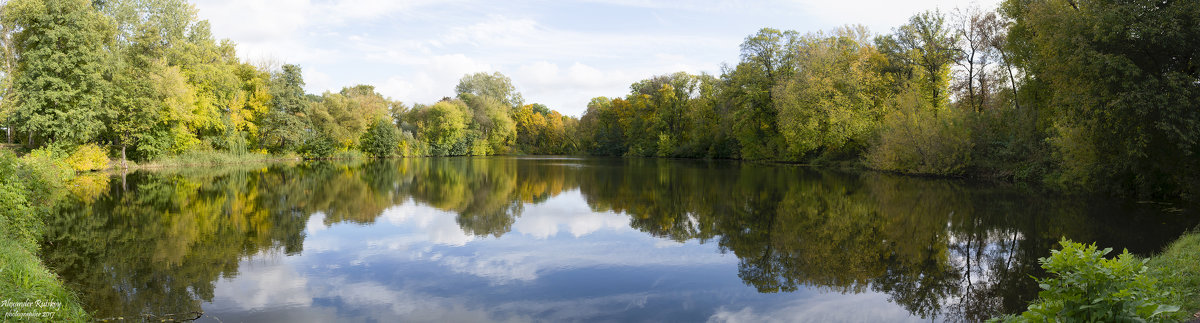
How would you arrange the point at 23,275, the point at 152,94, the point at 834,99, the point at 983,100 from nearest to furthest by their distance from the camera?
1. the point at 23,275
2. the point at 152,94
3. the point at 983,100
4. the point at 834,99

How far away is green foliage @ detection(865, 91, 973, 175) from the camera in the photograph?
25812 millimetres

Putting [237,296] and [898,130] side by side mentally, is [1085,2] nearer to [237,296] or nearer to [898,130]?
[898,130]

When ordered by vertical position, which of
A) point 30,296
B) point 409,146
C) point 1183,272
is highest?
point 409,146

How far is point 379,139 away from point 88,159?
29.4 meters

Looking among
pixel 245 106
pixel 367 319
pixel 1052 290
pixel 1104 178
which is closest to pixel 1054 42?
pixel 1104 178

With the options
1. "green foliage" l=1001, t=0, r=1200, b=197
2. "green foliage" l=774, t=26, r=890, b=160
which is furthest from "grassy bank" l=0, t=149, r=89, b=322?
"green foliage" l=774, t=26, r=890, b=160

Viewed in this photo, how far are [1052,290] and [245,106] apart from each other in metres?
49.4

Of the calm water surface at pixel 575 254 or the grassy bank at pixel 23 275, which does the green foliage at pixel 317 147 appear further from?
the grassy bank at pixel 23 275

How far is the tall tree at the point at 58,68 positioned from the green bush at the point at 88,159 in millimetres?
532

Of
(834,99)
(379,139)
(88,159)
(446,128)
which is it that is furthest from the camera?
(446,128)

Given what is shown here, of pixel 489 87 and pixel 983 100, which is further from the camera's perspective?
pixel 489 87

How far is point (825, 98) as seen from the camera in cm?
3638

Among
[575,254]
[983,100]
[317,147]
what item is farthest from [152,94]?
[983,100]

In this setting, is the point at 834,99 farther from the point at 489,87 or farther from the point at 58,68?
the point at 489,87
